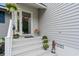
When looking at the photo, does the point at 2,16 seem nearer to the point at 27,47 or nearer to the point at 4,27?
the point at 4,27

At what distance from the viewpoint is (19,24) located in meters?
6.95

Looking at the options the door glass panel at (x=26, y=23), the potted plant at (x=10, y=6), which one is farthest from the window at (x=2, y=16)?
the door glass panel at (x=26, y=23)

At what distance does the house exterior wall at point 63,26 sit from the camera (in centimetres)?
500

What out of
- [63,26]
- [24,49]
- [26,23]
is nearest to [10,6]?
[26,23]

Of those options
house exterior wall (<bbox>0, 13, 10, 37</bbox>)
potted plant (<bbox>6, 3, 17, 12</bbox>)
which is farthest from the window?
potted plant (<bbox>6, 3, 17, 12</bbox>)

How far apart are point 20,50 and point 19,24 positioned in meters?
2.33

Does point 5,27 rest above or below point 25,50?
above

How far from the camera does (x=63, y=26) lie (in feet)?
18.9

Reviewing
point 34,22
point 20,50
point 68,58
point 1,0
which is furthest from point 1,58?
point 34,22

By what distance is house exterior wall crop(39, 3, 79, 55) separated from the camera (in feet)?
16.4

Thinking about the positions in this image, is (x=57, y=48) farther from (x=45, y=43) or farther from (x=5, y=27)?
(x=5, y=27)

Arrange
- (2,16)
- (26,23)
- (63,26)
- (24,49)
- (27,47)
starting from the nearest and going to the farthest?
(24,49), (27,47), (63,26), (2,16), (26,23)

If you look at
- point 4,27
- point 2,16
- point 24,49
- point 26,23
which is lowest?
point 24,49

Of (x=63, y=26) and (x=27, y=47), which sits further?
(x=63, y=26)
